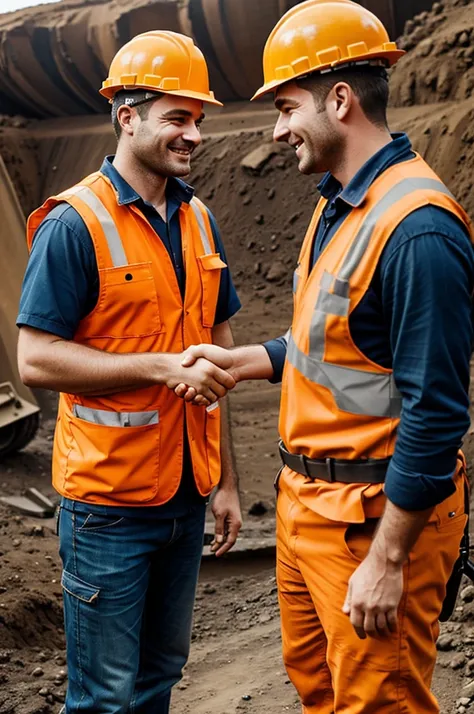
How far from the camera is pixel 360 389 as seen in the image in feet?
8.32

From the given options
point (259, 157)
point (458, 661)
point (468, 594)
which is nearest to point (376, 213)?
point (458, 661)

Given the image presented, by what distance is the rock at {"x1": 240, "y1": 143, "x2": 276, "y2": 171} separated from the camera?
15.7m

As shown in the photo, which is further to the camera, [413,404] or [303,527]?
[303,527]

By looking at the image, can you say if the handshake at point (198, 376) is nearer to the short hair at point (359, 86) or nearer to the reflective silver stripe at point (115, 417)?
the reflective silver stripe at point (115, 417)

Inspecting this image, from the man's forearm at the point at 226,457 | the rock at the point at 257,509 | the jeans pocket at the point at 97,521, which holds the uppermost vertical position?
Result: the man's forearm at the point at 226,457

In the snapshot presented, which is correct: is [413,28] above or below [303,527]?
above

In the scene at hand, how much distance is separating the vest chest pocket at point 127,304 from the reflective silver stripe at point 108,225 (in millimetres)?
36

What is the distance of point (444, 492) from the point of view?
2367 mm

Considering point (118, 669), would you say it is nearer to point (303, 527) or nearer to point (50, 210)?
point (303, 527)

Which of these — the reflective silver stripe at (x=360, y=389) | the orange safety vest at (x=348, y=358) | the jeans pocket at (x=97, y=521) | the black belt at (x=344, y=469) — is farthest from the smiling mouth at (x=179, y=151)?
the jeans pocket at (x=97, y=521)

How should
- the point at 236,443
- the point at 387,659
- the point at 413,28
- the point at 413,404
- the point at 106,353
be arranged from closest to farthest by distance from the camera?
the point at 413,404
the point at 387,659
the point at 106,353
the point at 236,443
the point at 413,28

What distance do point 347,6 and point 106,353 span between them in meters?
1.31

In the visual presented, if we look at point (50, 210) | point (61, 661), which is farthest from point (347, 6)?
point (61, 661)

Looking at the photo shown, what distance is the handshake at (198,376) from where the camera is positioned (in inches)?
118
